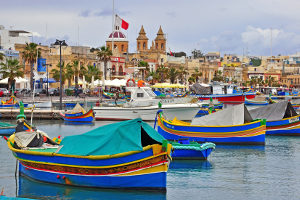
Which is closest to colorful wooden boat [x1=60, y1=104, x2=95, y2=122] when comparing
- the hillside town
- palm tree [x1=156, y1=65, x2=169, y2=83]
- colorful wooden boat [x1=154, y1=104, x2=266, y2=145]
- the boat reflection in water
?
the hillside town

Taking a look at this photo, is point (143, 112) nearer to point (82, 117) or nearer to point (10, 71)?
point (82, 117)

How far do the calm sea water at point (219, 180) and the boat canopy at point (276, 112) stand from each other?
750 centimetres

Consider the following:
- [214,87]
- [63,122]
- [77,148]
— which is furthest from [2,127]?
[214,87]

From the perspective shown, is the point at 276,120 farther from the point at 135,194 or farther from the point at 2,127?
the point at 135,194

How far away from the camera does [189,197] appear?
22.0 meters

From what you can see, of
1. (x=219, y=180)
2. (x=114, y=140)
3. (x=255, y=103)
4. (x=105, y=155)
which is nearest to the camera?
(x=105, y=155)

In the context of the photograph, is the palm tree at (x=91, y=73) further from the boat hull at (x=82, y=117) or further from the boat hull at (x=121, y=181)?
the boat hull at (x=121, y=181)

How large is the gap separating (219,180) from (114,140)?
6.64 meters

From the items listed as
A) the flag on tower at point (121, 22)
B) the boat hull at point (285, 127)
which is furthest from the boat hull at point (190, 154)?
the flag on tower at point (121, 22)

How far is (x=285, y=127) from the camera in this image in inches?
1655

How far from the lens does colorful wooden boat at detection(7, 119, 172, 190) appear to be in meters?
20.4

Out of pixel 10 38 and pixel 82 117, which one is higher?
pixel 10 38

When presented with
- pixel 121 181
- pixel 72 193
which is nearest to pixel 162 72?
pixel 72 193

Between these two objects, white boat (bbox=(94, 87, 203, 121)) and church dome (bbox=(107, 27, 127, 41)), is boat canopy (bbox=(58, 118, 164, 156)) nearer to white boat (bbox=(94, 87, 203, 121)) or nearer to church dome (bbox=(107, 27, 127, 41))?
white boat (bbox=(94, 87, 203, 121))
